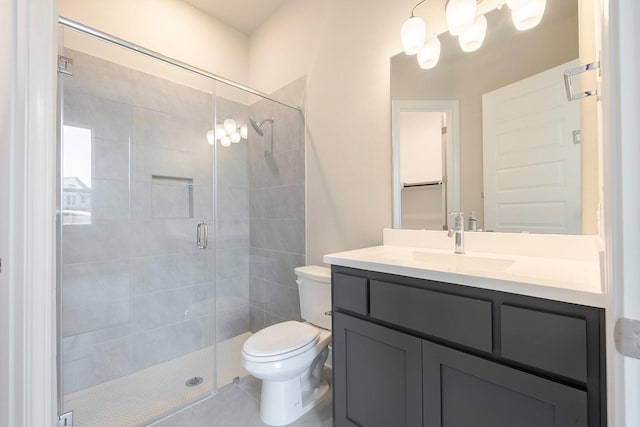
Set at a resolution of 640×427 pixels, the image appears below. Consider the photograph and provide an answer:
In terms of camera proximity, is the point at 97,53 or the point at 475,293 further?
the point at 97,53

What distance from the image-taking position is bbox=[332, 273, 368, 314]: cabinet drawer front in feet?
3.92

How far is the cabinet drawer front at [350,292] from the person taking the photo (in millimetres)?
1193

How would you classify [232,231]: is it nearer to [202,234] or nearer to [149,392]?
[202,234]

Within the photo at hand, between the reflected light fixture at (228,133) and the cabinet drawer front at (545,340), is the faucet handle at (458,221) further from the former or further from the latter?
the reflected light fixture at (228,133)

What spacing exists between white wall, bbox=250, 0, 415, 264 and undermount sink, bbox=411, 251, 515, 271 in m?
0.36

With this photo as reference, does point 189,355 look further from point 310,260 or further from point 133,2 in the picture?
point 133,2

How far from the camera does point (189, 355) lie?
7.20ft

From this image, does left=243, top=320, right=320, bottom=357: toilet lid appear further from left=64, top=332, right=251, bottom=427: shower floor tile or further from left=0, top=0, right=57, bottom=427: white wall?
left=0, top=0, right=57, bottom=427: white wall

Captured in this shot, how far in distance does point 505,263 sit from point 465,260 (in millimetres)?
159

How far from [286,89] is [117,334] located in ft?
7.25

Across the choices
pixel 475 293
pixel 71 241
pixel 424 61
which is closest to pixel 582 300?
pixel 475 293

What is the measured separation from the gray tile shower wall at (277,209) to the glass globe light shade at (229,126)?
0.16 m

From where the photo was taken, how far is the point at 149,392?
1.78 metres

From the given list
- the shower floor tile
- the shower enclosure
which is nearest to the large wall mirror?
the shower enclosure
